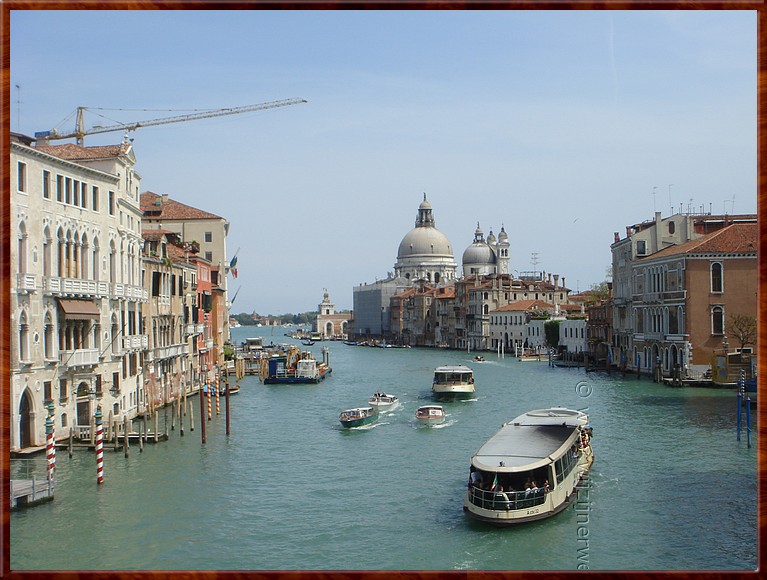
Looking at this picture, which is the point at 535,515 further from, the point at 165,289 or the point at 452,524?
the point at 165,289

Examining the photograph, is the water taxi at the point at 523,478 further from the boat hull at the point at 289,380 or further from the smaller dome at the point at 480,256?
the smaller dome at the point at 480,256

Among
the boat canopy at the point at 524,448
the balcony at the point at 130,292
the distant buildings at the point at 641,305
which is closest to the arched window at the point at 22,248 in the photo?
the balcony at the point at 130,292

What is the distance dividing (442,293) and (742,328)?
131 feet

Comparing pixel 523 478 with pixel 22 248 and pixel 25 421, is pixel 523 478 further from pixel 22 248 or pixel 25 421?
pixel 22 248

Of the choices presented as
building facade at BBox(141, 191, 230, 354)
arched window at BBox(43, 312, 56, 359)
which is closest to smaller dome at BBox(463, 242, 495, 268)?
building facade at BBox(141, 191, 230, 354)

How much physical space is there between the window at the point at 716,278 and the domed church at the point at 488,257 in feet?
152

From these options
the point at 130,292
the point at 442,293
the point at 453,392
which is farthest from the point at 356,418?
the point at 442,293

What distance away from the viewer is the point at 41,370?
38.1 ft

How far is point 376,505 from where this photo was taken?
9.29 m

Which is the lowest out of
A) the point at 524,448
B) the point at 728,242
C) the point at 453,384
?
the point at 453,384

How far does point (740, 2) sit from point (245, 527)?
7460mm

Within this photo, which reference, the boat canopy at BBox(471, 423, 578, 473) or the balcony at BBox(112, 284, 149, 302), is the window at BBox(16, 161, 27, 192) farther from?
the boat canopy at BBox(471, 423, 578, 473)

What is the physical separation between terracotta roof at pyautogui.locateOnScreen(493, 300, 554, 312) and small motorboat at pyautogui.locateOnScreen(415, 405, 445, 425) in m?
28.0

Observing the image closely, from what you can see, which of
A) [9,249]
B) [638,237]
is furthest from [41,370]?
[638,237]
